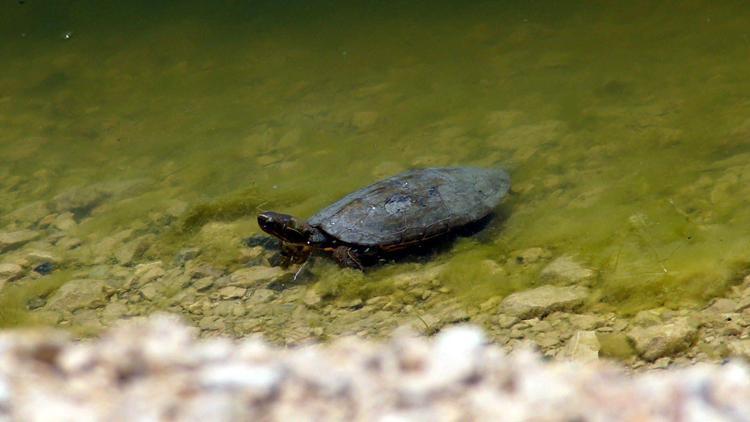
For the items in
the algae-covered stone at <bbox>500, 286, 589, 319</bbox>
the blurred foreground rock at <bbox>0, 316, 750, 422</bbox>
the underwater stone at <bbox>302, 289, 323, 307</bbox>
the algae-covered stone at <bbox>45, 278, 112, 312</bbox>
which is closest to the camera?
the blurred foreground rock at <bbox>0, 316, 750, 422</bbox>

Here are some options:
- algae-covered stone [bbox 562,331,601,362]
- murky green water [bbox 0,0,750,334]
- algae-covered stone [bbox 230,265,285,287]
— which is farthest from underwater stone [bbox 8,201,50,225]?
algae-covered stone [bbox 562,331,601,362]

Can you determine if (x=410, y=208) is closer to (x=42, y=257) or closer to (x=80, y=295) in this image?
(x=80, y=295)

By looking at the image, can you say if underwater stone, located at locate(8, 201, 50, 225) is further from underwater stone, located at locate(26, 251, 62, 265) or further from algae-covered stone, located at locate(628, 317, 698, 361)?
algae-covered stone, located at locate(628, 317, 698, 361)

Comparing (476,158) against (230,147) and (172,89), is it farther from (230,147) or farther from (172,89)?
(172,89)

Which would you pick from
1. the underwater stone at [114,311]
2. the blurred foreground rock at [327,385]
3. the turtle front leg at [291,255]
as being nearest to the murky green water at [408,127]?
the turtle front leg at [291,255]

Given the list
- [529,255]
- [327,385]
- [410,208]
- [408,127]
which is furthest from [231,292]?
[327,385]

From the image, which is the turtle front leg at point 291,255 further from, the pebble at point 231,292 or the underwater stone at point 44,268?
the underwater stone at point 44,268

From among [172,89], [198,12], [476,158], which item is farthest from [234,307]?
[198,12]
